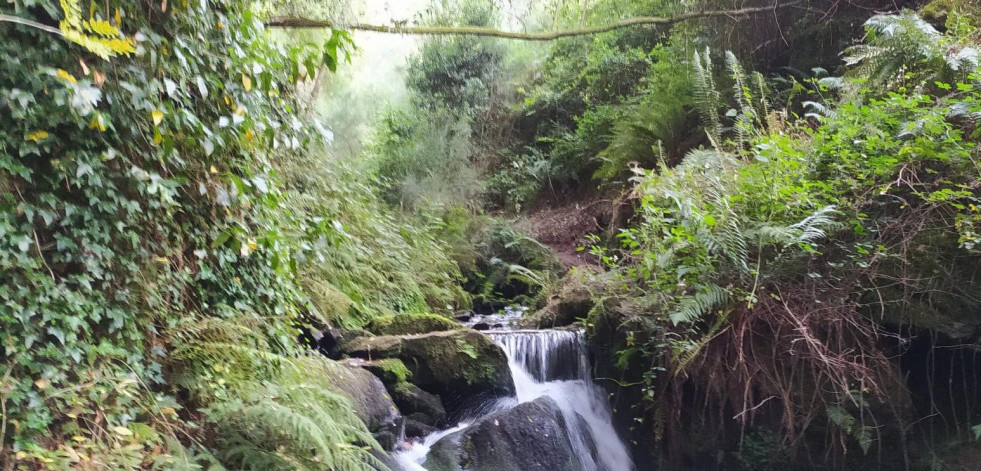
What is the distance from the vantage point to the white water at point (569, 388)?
5668 millimetres

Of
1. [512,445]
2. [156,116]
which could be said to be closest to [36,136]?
[156,116]

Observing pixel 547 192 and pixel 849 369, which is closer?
pixel 849 369

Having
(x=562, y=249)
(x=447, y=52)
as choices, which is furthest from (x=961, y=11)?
(x=447, y=52)

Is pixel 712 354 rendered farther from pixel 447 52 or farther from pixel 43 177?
pixel 447 52

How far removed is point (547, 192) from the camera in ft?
46.7

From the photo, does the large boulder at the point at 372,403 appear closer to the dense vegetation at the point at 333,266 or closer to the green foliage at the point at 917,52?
the dense vegetation at the point at 333,266

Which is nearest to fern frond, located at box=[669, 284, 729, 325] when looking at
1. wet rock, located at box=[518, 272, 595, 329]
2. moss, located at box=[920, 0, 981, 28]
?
wet rock, located at box=[518, 272, 595, 329]

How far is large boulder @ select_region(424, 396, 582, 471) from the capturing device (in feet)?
15.7

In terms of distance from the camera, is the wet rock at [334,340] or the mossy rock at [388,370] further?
the wet rock at [334,340]

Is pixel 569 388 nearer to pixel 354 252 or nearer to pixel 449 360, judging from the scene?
pixel 449 360

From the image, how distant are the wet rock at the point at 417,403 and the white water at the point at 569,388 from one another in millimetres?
173

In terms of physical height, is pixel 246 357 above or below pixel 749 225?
below

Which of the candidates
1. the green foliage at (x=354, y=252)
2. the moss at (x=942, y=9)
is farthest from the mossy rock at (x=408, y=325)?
the moss at (x=942, y=9)

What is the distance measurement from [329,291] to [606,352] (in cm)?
311
